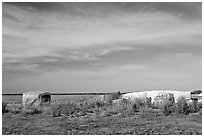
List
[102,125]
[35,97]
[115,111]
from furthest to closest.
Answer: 1. [35,97]
2. [115,111]
3. [102,125]

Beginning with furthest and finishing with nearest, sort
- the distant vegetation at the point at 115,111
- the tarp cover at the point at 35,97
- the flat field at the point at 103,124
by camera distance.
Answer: the tarp cover at the point at 35,97, the distant vegetation at the point at 115,111, the flat field at the point at 103,124

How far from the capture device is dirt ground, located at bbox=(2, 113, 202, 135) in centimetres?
375

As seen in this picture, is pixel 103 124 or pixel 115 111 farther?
pixel 115 111

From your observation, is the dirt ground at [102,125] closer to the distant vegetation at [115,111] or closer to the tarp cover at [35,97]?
the distant vegetation at [115,111]

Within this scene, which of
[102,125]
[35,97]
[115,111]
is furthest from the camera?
[35,97]

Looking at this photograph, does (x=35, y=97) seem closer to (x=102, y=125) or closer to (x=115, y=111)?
(x=115, y=111)

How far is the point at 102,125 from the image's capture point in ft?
13.5

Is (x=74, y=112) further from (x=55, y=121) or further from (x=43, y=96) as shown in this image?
(x=43, y=96)

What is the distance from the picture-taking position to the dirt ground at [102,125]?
375 cm

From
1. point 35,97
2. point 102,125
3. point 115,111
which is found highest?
point 35,97

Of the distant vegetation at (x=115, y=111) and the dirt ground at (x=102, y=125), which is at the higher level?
the distant vegetation at (x=115, y=111)

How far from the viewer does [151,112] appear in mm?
5164

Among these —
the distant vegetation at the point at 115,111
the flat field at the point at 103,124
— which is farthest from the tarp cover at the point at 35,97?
the flat field at the point at 103,124

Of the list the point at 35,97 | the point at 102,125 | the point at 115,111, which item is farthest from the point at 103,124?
the point at 35,97
